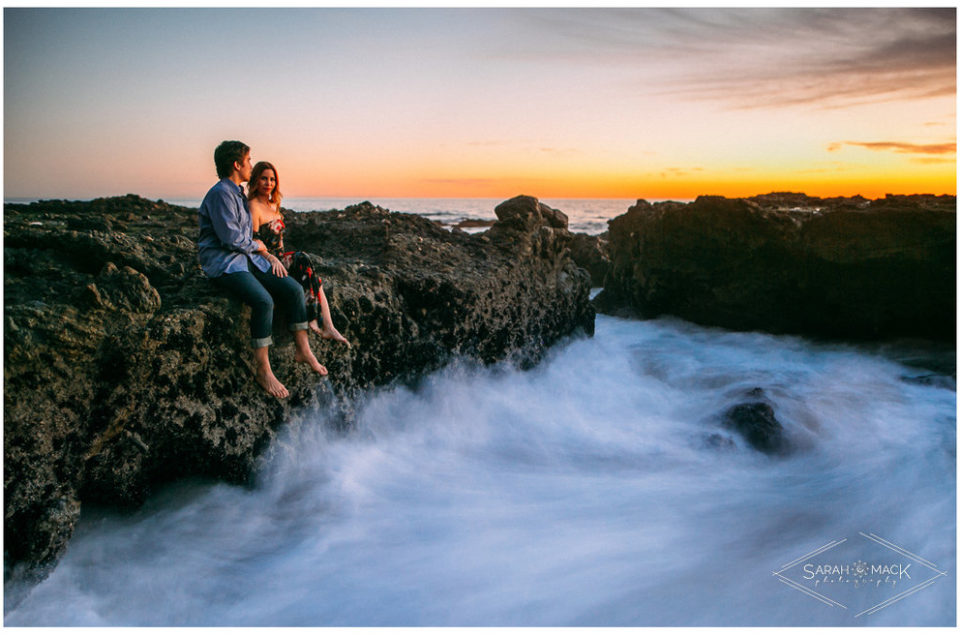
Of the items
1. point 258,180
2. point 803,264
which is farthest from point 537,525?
point 803,264

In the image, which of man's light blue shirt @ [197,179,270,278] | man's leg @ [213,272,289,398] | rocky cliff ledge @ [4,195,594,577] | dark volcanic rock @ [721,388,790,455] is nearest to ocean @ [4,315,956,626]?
dark volcanic rock @ [721,388,790,455]

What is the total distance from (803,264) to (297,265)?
22.3 feet

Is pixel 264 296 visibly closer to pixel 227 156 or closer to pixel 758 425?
pixel 227 156

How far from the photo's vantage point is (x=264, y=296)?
3.74 metres

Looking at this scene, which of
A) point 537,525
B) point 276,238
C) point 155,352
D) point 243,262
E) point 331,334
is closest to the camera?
point 155,352

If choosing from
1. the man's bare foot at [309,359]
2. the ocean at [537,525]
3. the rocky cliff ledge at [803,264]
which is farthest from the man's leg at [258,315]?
the rocky cliff ledge at [803,264]

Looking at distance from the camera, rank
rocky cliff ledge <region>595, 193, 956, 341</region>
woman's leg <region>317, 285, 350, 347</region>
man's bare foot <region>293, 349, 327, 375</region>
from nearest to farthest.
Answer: man's bare foot <region>293, 349, 327, 375</region> → woman's leg <region>317, 285, 350, 347</region> → rocky cliff ledge <region>595, 193, 956, 341</region>

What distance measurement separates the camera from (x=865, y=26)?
5.55 metres

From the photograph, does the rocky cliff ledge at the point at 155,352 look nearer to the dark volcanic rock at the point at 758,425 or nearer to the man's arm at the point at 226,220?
the man's arm at the point at 226,220

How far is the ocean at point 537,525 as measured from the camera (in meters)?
3.29

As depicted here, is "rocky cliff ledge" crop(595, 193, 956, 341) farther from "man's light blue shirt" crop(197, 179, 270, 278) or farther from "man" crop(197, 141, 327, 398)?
"man's light blue shirt" crop(197, 179, 270, 278)

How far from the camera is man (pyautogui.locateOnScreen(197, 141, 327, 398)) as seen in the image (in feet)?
12.1

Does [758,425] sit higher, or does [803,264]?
[803,264]

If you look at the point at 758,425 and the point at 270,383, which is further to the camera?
the point at 758,425
